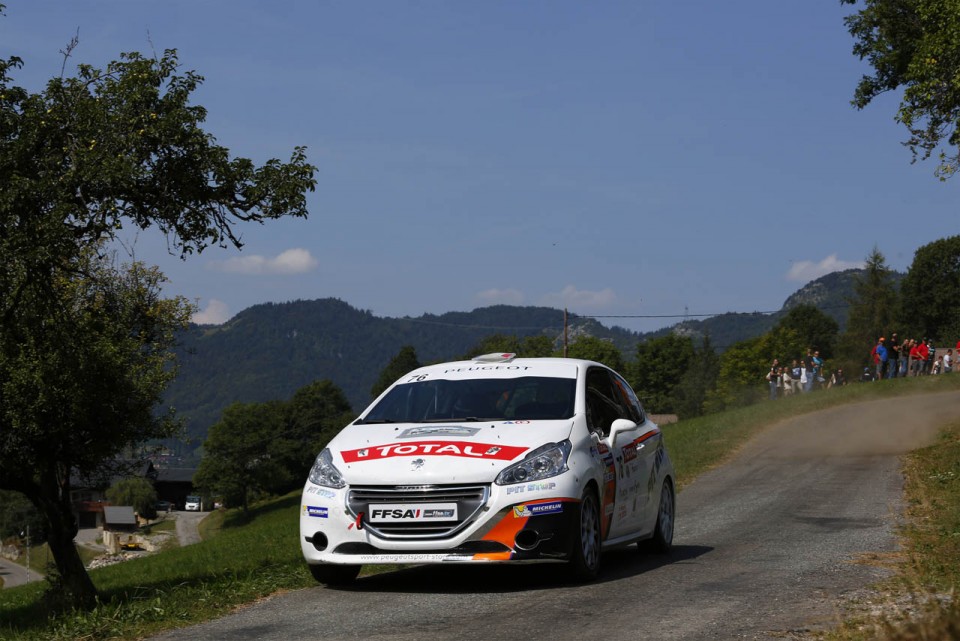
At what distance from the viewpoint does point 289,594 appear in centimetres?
859

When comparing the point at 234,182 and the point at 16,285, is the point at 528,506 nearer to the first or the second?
the point at 16,285

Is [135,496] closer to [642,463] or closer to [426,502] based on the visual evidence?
[642,463]

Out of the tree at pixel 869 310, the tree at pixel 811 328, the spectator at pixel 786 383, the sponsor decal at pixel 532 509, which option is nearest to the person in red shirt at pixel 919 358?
the spectator at pixel 786 383

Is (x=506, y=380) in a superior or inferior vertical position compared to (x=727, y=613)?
superior

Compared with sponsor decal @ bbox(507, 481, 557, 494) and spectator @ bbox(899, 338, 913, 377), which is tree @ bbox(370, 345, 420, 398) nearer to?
spectator @ bbox(899, 338, 913, 377)

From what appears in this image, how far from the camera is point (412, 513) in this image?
26.7 ft

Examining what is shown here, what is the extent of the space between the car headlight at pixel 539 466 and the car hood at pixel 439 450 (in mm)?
46

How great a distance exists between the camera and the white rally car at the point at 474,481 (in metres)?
8.08

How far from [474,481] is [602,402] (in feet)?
6.93

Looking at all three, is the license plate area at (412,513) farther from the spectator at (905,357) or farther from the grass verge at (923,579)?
the spectator at (905,357)

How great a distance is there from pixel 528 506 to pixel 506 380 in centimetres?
174

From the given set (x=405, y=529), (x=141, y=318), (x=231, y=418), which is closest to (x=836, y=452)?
(x=405, y=529)

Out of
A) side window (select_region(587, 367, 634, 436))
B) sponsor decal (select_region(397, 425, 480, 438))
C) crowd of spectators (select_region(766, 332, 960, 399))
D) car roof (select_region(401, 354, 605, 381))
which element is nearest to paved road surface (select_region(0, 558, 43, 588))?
crowd of spectators (select_region(766, 332, 960, 399))

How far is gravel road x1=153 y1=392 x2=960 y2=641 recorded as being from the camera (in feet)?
21.7
